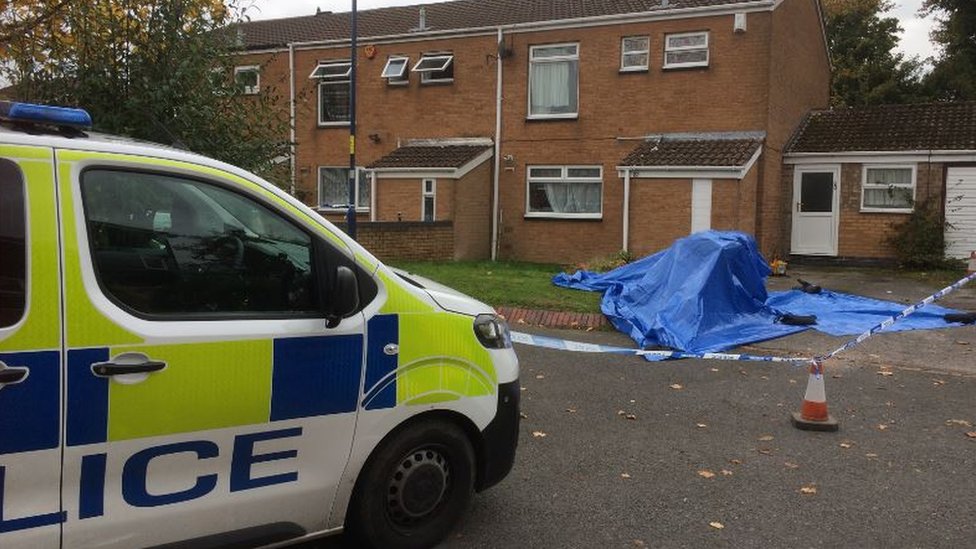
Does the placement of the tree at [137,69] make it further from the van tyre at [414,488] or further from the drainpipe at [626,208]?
the drainpipe at [626,208]

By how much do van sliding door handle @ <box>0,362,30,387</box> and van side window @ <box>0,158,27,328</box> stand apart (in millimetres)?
139

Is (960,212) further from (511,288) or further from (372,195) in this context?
(372,195)

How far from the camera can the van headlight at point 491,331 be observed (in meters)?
3.85

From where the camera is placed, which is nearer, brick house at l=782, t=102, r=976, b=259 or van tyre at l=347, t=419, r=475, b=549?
van tyre at l=347, t=419, r=475, b=549

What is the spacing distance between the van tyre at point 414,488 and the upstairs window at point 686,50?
617 inches

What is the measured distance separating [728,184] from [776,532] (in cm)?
1299

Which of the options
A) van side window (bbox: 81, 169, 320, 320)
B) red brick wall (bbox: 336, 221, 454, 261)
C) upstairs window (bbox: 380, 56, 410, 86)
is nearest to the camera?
van side window (bbox: 81, 169, 320, 320)

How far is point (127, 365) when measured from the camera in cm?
274

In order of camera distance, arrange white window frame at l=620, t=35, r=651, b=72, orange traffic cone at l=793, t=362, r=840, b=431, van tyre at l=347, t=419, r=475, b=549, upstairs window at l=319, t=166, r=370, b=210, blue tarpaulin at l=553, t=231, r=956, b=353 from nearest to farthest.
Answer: van tyre at l=347, t=419, r=475, b=549, orange traffic cone at l=793, t=362, r=840, b=431, blue tarpaulin at l=553, t=231, r=956, b=353, white window frame at l=620, t=35, r=651, b=72, upstairs window at l=319, t=166, r=370, b=210

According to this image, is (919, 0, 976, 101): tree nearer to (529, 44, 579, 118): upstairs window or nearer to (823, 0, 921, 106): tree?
(823, 0, 921, 106): tree

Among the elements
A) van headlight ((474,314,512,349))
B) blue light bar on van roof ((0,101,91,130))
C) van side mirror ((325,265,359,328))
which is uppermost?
blue light bar on van roof ((0,101,91,130))

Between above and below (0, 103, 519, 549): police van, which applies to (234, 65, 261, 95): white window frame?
above

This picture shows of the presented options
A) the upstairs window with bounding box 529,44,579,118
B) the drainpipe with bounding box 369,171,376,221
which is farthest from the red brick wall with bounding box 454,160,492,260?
the upstairs window with bounding box 529,44,579,118

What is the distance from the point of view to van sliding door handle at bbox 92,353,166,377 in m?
2.70
